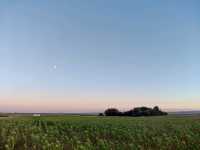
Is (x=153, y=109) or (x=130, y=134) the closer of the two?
(x=130, y=134)

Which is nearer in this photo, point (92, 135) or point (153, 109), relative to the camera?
point (92, 135)

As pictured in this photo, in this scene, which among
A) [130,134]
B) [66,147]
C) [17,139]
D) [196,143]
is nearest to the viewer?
[66,147]

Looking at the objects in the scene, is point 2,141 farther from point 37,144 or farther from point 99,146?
point 99,146

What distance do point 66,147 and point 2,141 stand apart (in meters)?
4.65

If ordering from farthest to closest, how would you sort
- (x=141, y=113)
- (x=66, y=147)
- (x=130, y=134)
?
(x=141, y=113), (x=130, y=134), (x=66, y=147)

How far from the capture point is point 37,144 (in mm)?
17328

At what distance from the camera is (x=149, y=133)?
20906mm

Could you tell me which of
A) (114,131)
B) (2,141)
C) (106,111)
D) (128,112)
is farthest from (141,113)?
(2,141)

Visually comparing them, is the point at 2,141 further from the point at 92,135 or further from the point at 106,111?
the point at 106,111

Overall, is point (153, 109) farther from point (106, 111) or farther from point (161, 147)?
point (161, 147)

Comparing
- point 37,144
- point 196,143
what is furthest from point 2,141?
point 196,143

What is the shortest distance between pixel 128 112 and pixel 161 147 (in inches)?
3115

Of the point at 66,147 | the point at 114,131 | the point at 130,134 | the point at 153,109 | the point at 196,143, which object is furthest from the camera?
the point at 153,109

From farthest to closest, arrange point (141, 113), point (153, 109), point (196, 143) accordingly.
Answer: point (153, 109) < point (141, 113) < point (196, 143)
